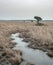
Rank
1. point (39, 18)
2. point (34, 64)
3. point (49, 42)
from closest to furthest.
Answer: point (34, 64) → point (49, 42) → point (39, 18)

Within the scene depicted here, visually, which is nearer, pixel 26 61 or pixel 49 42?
pixel 26 61

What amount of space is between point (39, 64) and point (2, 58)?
3000 millimetres

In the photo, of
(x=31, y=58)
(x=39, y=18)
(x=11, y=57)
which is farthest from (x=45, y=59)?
(x=39, y=18)

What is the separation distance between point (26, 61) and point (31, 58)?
1.13 meters

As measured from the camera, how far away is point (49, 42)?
73.2 feet

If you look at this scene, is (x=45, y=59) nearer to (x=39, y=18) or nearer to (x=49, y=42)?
(x=49, y=42)

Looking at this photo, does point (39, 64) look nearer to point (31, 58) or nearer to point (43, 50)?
point (31, 58)

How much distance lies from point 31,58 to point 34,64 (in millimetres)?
1888

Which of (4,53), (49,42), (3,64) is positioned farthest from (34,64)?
(49,42)

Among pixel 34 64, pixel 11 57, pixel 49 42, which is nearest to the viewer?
A: pixel 34 64

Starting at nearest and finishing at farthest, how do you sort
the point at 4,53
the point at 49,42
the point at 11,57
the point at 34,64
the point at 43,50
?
the point at 34,64 → the point at 11,57 → the point at 4,53 → the point at 43,50 → the point at 49,42

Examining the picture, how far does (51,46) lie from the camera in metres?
20.4

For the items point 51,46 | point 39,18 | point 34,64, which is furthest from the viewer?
point 39,18

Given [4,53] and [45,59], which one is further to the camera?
[4,53]
